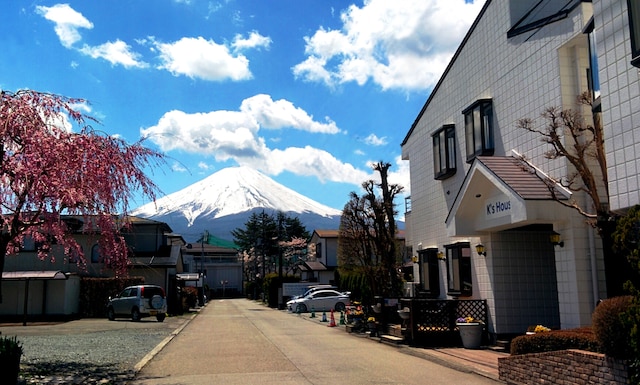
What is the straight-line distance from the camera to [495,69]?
1619cm

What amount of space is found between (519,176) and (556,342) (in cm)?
463

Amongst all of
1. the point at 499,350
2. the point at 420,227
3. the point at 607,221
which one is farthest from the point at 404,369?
the point at 420,227

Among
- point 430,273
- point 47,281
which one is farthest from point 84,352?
point 47,281

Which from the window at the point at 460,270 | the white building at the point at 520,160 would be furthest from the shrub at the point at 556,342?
the window at the point at 460,270

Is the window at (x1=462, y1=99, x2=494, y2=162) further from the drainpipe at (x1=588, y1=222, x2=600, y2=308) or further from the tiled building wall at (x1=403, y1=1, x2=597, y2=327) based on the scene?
the drainpipe at (x1=588, y1=222, x2=600, y2=308)

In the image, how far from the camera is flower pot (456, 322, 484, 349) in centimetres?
1523

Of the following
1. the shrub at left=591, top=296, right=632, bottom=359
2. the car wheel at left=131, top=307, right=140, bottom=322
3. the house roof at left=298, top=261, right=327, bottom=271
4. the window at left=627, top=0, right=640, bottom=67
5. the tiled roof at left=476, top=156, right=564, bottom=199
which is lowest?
the car wheel at left=131, top=307, right=140, bottom=322

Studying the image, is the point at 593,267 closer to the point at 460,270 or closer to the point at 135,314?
the point at 460,270

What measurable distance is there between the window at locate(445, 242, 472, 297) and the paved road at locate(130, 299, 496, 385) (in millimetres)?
2825

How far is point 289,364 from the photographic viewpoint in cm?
1314

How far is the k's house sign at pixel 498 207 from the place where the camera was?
1337 centimetres

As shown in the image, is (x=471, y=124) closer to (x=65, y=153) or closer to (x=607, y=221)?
(x=607, y=221)

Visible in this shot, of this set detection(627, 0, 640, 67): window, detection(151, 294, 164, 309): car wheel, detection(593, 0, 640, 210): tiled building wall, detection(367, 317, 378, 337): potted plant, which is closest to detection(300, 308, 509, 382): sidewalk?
detection(367, 317, 378, 337): potted plant

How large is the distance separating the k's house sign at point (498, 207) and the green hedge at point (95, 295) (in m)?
24.3
